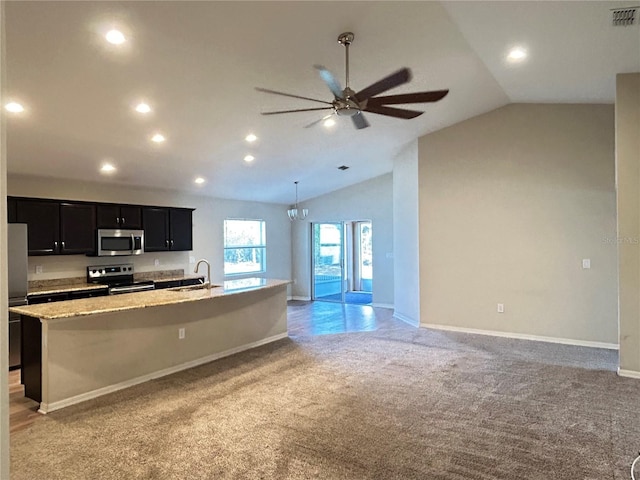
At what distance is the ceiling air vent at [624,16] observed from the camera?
2980 millimetres

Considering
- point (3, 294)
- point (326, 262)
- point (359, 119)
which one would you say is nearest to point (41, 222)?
point (359, 119)

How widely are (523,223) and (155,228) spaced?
18.3 ft

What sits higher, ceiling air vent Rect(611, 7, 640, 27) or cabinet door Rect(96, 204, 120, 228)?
ceiling air vent Rect(611, 7, 640, 27)

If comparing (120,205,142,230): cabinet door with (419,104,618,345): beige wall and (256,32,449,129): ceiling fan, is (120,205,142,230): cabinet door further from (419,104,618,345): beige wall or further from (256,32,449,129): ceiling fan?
(419,104,618,345): beige wall

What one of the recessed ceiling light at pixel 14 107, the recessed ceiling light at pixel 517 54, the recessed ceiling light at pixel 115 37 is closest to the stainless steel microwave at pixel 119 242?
the recessed ceiling light at pixel 14 107

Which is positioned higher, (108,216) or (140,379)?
(108,216)

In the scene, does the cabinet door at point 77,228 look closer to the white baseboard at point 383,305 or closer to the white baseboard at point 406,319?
the white baseboard at point 406,319

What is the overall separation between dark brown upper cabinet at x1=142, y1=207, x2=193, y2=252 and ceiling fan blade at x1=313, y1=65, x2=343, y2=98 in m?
4.59

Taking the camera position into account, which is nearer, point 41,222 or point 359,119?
point 359,119

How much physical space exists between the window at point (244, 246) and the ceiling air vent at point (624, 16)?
6.92m

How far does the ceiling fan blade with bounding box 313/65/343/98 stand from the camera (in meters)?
2.47

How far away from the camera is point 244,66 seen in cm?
358

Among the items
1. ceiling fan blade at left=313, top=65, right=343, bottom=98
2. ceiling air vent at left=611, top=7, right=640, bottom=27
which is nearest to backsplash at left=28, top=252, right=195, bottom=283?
ceiling fan blade at left=313, top=65, right=343, bottom=98

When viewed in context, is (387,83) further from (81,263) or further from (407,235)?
(81,263)
